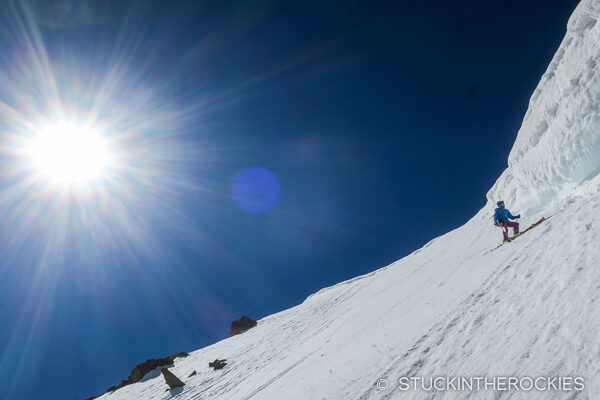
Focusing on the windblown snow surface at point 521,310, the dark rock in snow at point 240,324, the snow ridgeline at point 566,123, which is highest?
the dark rock in snow at point 240,324

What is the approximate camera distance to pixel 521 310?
5363mm

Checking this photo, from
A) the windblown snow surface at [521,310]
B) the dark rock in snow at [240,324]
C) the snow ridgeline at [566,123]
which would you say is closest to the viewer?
the windblown snow surface at [521,310]

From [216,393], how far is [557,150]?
17551 millimetres

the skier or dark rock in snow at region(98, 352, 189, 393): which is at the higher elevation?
dark rock in snow at region(98, 352, 189, 393)

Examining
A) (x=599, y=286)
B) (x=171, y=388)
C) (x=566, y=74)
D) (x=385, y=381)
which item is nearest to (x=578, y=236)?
(x=599, y=286)

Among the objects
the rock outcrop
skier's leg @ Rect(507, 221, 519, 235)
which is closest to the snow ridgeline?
skier's leg @ Rect(507, 221, 519, 235)

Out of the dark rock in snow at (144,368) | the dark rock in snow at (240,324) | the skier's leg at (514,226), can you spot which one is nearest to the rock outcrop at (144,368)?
the dark rock in snow at (144,368)

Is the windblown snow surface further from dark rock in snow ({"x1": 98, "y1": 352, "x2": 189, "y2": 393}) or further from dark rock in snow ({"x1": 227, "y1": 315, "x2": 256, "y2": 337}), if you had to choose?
dark rock in snow ({"x1": 227, "y1": 315, "x2": 256, "y2": 337})

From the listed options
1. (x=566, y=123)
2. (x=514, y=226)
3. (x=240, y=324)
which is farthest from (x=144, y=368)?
(x=566, y=123)

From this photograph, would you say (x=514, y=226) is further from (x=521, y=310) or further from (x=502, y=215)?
(x=521, y=310)

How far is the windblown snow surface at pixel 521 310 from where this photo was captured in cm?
425

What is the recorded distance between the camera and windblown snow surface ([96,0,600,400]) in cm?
425

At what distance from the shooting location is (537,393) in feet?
11.6

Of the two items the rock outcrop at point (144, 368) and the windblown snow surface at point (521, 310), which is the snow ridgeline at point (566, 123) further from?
the rock outcrop at point (144, 368)
